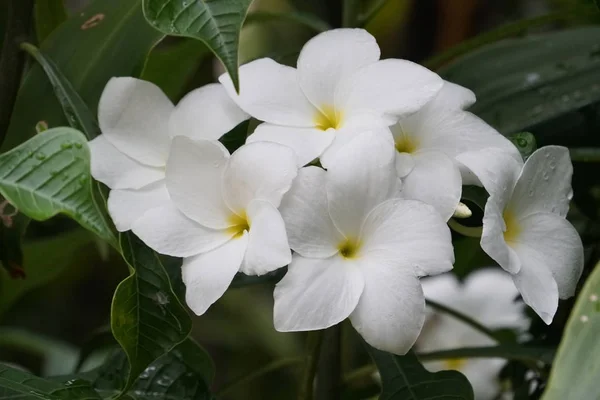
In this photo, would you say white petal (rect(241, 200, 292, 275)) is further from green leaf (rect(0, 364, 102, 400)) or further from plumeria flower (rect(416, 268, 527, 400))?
plumeria flower (rect(416, 268, 527, 400))

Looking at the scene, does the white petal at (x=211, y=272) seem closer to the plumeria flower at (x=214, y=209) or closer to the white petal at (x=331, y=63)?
the plumeria flower at (x=214, y=209)

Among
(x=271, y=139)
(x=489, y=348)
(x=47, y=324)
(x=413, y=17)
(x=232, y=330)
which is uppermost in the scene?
(x=271, y=139)

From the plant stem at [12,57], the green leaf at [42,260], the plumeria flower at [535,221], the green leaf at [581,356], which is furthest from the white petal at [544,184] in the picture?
the green leaf at [42,260]

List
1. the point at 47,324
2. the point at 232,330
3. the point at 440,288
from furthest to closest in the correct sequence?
the point at 47,324 → the point at 232,330 → the point at 440,288

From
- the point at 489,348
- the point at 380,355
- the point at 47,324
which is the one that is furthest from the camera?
the point at 47,324

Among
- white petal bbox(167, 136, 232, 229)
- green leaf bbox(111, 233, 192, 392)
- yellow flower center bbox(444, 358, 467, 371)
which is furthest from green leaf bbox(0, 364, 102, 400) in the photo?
yellow flower center bbox(444, 358, 467, 371)

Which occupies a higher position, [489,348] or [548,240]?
[548,240]

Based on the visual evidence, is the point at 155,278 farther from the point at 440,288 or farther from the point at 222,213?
the point at 440,288

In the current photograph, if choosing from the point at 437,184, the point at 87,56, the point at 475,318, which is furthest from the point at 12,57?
the point at 475,318

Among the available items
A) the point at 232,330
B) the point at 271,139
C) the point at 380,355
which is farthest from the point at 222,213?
the point at 232,330
